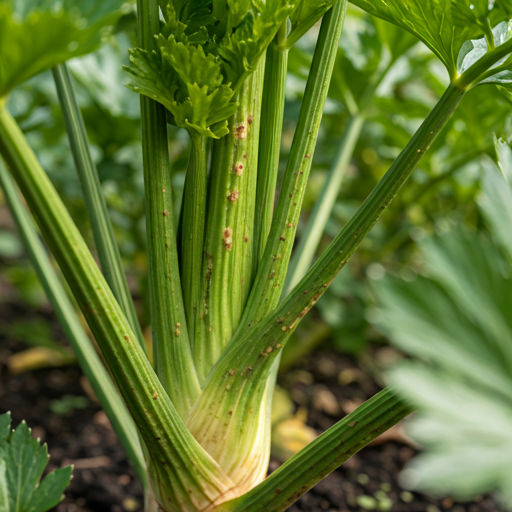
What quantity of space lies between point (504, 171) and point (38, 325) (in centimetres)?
116

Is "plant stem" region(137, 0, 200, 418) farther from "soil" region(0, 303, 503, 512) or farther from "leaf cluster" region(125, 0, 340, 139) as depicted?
"soil" region(0, 303, 503, 512)

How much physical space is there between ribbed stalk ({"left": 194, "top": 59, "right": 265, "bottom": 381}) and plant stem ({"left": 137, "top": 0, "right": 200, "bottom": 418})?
0.07ft

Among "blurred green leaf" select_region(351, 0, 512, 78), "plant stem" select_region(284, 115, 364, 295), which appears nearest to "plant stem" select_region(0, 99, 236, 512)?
"plant stem" select_region(284, 115, 364, 295)

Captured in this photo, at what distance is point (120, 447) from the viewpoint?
2.89ft

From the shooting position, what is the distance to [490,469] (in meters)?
0.24

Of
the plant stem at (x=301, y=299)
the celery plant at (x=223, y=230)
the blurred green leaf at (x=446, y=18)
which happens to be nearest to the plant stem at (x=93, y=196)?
the celery plant at (x=223, y=230)

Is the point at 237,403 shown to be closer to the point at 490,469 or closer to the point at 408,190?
the point at 490,469

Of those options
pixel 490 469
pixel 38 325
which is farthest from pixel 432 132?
pixel 38 325

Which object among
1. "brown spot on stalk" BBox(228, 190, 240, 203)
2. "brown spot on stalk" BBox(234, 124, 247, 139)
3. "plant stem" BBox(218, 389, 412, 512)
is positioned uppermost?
"brown spot on stalk" BBox(234, 124, 247, 139)

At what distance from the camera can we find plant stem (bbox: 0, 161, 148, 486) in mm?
520

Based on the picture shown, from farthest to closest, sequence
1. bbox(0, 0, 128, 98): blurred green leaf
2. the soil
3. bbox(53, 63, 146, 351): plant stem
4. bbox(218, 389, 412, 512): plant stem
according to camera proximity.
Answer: the soil < bbox(53, 63, 146, 351): plant stem < bbox(218, 389, 412, 512): plant stem < bbox(0, 0, 128, 98): blurred green leaf

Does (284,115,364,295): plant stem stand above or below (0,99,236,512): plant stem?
above

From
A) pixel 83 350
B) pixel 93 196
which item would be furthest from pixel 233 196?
pixel 83 350

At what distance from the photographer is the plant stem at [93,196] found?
0.50 m
